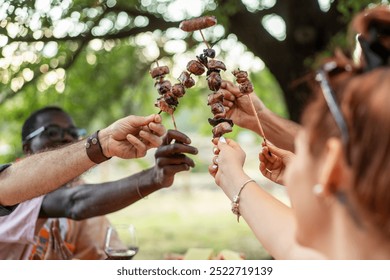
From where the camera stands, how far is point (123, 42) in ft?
22.1

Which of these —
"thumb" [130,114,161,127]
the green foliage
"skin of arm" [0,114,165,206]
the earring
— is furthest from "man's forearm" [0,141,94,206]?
the green foliage

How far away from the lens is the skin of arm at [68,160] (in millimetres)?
2467

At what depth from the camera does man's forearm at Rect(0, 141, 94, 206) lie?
2537 millimetres

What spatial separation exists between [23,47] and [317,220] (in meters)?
3.92

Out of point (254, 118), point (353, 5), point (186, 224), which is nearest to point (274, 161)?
point (254, 118)

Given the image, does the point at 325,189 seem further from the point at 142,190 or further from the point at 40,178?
the point at 142,190

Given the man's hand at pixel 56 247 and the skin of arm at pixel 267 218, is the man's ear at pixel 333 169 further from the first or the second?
the man's hand at pixel 56 247

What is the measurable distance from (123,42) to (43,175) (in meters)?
4.40

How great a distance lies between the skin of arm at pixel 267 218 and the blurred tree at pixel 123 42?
2270 mm

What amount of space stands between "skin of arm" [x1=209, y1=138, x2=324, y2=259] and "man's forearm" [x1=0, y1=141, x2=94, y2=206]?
0.91 metres

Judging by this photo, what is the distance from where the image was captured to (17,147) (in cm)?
655

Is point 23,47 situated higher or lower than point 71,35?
lower

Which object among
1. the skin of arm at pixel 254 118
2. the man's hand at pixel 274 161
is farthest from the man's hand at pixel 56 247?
the man's hand at pixel 274 161
